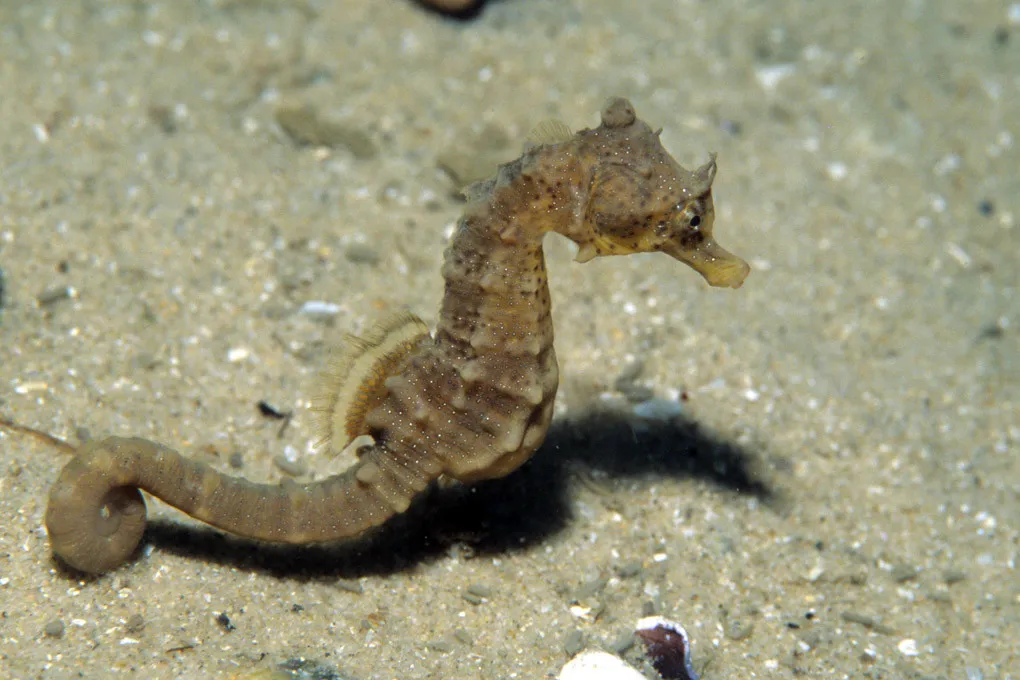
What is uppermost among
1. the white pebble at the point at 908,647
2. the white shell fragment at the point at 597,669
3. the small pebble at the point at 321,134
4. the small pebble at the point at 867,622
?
the small pebble at the point at 321,134

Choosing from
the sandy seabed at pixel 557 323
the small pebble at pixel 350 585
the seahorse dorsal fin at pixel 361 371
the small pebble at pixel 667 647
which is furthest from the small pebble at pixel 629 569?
the seahorse dorsal fin at pixel 361 371

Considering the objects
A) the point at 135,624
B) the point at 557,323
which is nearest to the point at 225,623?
the point at 135,624

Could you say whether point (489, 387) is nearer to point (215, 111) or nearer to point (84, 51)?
point (215, 111)

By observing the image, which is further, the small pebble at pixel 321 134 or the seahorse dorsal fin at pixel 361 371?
the small pebble at pixel 321 134

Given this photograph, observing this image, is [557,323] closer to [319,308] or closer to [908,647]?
[319,308]

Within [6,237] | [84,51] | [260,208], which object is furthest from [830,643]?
[84,51]

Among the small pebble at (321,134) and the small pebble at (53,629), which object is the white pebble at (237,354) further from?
the small pebble at (321,134)
